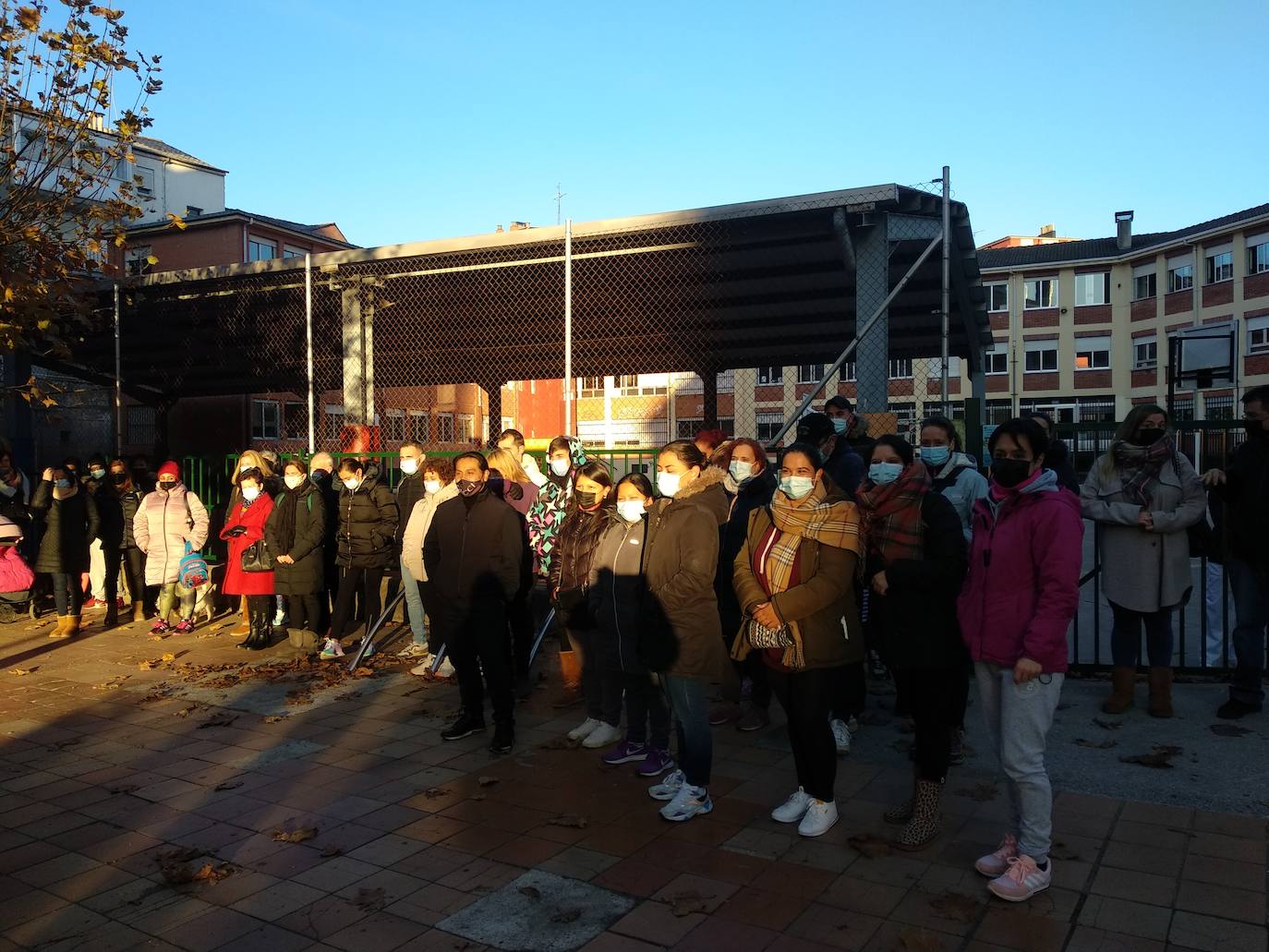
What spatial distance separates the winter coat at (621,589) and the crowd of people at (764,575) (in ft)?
→ 0.05

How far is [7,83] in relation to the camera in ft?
29.6

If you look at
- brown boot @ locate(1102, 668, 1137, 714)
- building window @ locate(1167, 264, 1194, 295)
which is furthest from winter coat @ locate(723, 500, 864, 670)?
building window @ locate(1167, 264, 1194, 295)

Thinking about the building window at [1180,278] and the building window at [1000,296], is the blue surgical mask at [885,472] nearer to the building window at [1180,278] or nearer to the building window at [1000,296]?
the building window at [1180,278]

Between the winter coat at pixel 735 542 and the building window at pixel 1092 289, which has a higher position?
the building window at pixel 1092 289

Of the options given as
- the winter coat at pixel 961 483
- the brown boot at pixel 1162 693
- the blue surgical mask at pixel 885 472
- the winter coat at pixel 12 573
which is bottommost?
the brown boot at pixel 1162 693

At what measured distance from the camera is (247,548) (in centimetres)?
941

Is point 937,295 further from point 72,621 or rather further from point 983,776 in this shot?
point 72,621

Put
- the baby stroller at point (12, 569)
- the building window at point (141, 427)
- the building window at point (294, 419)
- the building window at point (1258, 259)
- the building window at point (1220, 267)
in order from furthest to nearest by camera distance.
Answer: the building window at point (1220, 267) < the building window at point (1258, 259) < the building window at point (294, 419) < the building window at point (141, 427) < the baby stroller at point (12, 569)

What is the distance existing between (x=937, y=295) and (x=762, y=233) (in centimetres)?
308

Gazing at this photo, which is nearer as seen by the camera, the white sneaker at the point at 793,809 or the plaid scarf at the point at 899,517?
the plaid scarf at the point at 899,517

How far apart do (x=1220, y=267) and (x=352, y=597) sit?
145 ft

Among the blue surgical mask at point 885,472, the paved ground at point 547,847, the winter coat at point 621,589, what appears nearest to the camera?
the paved ground at point 547,847

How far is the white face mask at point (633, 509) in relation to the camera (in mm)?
5523

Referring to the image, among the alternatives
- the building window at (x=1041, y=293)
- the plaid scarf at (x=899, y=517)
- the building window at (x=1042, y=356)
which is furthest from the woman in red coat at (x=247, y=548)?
the building window at (x=1041, y=293)
